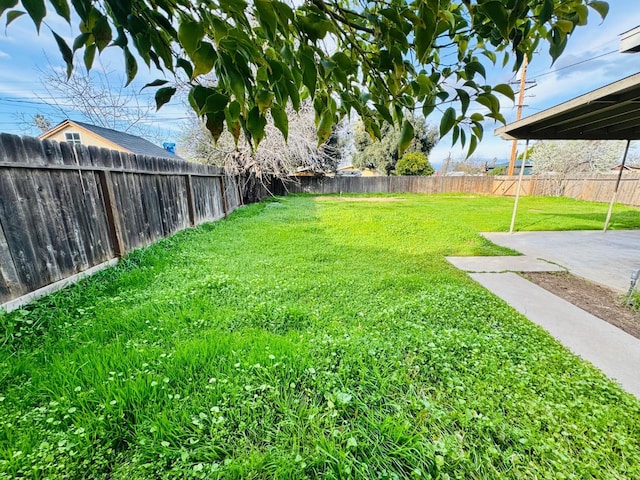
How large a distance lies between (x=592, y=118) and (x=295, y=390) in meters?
6.04

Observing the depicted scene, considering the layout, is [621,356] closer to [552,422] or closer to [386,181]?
[552,422]

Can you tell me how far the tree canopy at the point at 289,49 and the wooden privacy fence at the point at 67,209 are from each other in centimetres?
263

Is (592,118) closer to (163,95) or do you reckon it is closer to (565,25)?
(565,25)


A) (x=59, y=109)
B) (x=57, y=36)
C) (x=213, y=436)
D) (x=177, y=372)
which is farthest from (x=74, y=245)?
(x=59, y=109)

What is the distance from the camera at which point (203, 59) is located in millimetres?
474

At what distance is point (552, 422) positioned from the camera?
142cm

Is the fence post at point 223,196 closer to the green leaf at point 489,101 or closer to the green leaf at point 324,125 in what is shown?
the green leaf at point 324,125

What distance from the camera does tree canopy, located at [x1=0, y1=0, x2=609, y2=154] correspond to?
19.9 inches

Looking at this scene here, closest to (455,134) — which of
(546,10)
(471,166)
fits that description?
(546,10)

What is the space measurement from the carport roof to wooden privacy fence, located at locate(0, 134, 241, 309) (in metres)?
5.54

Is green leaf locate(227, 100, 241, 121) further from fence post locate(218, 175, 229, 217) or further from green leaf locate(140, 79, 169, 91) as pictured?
fence post locate(218, 175, 229, 217)

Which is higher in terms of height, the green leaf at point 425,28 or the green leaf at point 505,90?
the green leaf at point 425,28

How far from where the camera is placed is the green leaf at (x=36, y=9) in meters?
0.49

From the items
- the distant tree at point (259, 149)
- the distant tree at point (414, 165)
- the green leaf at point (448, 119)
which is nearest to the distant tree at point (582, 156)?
the distant tree at point (414, 165)
